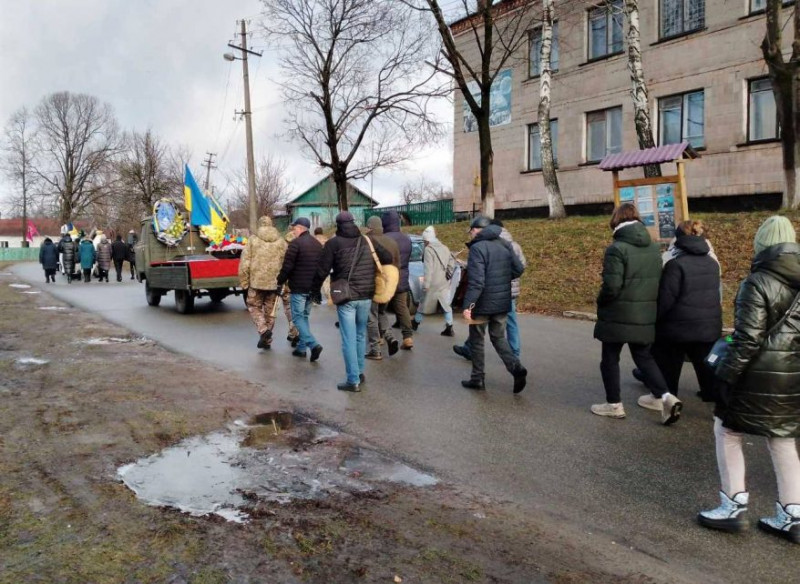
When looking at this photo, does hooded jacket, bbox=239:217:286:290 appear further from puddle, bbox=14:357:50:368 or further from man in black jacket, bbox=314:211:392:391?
puddle, bbox=14:357:50:368

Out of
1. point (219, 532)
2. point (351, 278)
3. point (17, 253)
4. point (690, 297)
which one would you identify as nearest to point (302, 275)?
point (351, 278)

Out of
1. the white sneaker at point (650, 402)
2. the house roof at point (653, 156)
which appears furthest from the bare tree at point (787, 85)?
the white sneaker at point (650, 402)

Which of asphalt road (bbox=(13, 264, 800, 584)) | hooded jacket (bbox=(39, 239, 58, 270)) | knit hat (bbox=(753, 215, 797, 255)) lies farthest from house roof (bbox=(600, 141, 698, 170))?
hooded jacket (bbox=(39, 239, 58, 270))

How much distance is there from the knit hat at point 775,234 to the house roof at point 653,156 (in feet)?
26.7

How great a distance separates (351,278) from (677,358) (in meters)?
3.33

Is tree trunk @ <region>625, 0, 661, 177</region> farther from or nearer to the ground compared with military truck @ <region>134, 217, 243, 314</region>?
farther from the ground

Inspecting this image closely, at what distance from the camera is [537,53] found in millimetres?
25156

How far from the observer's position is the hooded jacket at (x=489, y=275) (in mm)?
6645

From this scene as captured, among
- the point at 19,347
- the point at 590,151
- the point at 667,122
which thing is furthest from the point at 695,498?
the point at 590,151

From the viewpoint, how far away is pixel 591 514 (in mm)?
3898

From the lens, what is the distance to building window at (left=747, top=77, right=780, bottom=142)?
1850 cm

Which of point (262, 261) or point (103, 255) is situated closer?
point (262, 261)

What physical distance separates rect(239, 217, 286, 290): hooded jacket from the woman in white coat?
2.35m

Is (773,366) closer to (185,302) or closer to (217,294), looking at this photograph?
(185,302)
